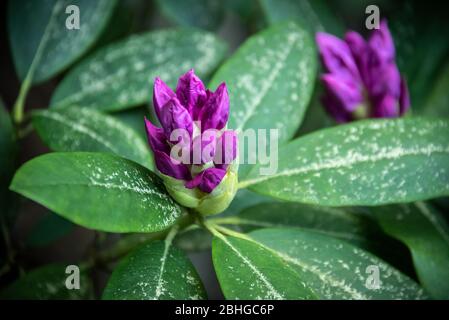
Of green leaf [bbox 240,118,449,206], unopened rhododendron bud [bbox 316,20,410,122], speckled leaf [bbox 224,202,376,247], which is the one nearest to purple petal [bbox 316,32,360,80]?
unopened rhododendron bud [bbox 316,20,410,122]

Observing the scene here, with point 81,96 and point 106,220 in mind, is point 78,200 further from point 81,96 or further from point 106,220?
point 81,96

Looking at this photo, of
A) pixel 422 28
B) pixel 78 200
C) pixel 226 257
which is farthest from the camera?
pixel 422 28

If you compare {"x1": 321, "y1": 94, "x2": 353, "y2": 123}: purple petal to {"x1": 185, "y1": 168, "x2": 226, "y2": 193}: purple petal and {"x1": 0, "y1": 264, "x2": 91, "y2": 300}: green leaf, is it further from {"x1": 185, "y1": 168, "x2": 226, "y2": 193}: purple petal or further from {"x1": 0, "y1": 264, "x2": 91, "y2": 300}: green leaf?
{"x1": 0, "y1": 264, "x2": 91, "y2": 300}: green leaf

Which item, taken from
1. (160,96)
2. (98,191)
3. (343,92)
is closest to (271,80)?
(343,92)

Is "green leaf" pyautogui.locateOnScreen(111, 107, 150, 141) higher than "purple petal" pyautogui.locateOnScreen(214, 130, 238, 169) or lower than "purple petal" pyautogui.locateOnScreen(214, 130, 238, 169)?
lower

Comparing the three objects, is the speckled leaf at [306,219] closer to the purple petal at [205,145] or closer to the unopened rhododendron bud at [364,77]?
the unopened rhododendron bud at [364,77]
